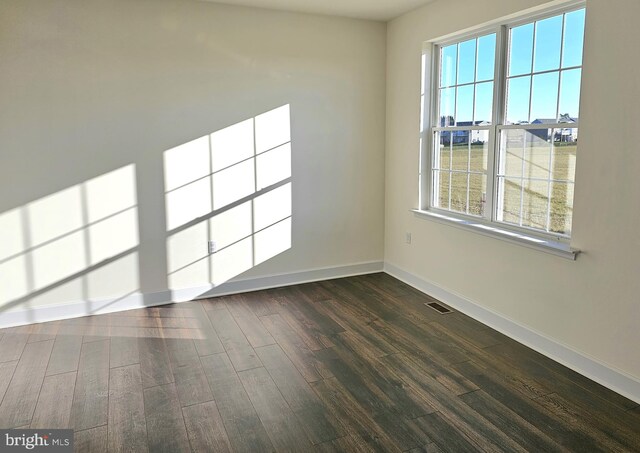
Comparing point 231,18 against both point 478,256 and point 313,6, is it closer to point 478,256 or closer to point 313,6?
point 313,6

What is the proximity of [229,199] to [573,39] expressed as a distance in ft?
9.62

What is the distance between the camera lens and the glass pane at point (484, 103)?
3740 mm

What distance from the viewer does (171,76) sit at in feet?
13.2

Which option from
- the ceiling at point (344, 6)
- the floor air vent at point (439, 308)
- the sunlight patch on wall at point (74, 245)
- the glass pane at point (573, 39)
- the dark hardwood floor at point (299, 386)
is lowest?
the dark hardwood floor at point (299, 386)

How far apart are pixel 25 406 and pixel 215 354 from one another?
1.12m

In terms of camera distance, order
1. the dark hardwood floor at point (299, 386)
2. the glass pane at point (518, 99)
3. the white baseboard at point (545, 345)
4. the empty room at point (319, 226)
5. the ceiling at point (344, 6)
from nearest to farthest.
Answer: the dark hardwood floor at point (299, 386) → the empty room at point (319, 226) → the white baseboard at point (545, 345) → the glass pane at point (518, 99) → the ceiling at point (344, 6)

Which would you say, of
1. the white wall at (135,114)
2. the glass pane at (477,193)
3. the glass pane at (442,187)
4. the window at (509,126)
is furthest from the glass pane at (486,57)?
the white wall at (135,114)

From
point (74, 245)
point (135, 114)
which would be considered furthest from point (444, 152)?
point (74, 245)

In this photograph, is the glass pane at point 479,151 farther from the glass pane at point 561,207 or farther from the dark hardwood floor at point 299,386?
the dark hardwood floor at point 299,386

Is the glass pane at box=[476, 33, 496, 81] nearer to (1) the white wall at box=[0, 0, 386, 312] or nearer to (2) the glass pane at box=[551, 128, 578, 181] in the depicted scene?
(2) the glass pane at box=[551, 128, 578, 181]

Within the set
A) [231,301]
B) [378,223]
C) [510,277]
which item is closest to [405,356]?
[510,277]

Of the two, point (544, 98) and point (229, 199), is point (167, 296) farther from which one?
point (544, 98)

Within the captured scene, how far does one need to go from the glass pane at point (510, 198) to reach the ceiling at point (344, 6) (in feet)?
5.72

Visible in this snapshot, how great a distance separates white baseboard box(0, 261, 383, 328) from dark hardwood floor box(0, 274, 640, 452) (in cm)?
10
